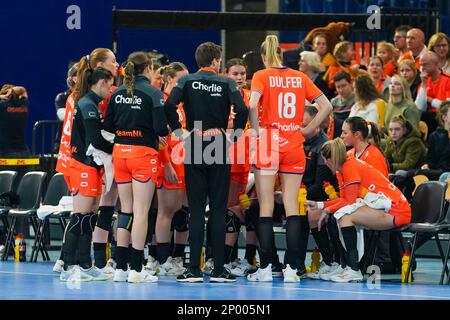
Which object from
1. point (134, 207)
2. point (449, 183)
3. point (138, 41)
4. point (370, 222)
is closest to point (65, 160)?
point (134, 207)

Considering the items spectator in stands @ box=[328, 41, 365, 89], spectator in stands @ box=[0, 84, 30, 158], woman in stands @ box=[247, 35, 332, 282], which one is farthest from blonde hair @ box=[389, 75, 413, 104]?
spectator in stands @ box=[0, 84, 30, 158]

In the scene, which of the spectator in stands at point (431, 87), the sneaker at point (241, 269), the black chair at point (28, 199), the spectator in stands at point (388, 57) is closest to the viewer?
the sneaker at point (241, 269)

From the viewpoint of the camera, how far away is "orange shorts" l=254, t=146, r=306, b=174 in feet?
33.6

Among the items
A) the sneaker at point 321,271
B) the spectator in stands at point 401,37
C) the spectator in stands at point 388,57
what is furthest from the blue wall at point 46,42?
the sneaker at point 321,271

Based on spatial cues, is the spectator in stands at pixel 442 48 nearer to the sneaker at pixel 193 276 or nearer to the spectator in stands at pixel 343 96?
the spectator in stands at pixel 343 96

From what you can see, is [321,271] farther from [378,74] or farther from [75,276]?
[378,74]

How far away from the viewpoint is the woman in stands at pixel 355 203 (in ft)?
33.7

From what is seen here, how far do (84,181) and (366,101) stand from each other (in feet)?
12.0

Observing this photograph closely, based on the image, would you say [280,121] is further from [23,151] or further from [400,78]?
[23,151]

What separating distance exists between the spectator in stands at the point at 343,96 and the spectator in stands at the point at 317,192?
1873mm

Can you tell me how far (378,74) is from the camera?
1355 centimetres

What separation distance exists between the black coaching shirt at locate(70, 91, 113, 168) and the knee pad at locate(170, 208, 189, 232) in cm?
104

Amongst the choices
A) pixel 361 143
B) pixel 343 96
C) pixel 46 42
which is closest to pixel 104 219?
pixel 361 143
